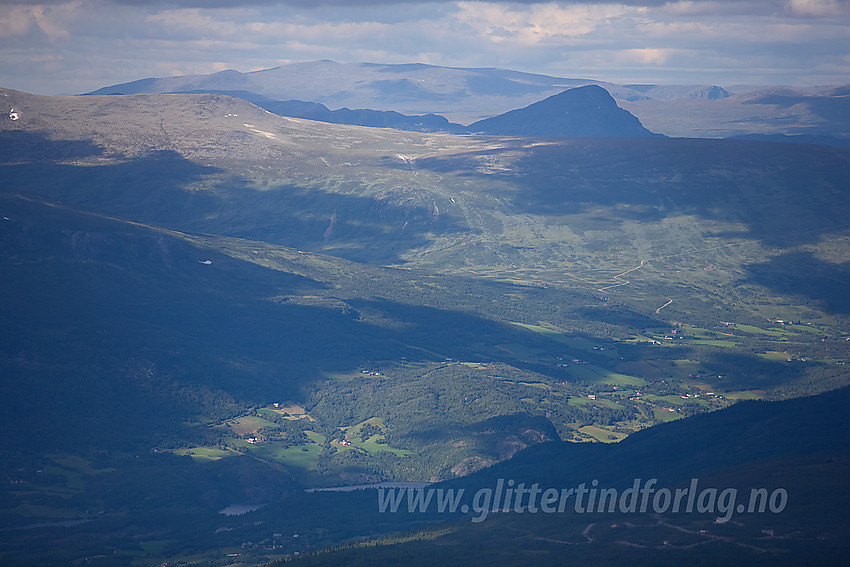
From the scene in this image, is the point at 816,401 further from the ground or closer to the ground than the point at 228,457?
further from the ground

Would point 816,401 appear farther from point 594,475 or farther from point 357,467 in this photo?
point 357,467

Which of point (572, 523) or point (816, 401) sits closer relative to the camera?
point (572, 523)

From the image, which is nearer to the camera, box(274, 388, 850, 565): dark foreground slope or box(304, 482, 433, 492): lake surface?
box(274, 388, 850, 565): dark foreground slope

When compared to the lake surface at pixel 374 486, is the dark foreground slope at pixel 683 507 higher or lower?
higher

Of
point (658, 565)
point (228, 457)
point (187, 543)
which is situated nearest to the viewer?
point (658, 565)

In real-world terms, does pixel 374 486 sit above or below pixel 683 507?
below

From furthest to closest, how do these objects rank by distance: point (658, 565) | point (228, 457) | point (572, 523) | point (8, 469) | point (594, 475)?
1. point (228, 457)
2. point (8, 469)
3. point (594, 475)
4. point (572, 523)
5. point (658, 565)

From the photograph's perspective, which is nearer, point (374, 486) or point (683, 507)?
point (683, 507)

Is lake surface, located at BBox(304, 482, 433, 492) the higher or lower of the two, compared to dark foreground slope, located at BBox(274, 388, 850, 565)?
lower

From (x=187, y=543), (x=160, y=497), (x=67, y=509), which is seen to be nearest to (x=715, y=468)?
(x=187, y=543)

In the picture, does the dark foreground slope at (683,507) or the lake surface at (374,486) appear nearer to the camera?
the dark foreground slope at (683,507)
